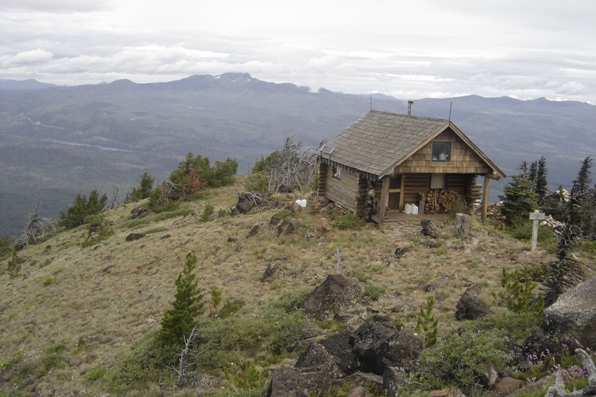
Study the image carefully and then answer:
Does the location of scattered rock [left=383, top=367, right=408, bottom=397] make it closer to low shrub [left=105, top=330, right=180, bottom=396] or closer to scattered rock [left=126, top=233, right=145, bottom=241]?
low shrub [left=105, top=330, right=180, bottom=396]

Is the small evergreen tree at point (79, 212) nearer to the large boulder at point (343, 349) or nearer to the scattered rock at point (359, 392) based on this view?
the large boulder at point (343, 349)

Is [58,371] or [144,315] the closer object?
[58,371]

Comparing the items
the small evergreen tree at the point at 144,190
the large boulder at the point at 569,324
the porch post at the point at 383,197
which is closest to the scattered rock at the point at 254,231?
the porch post at the point at 383,197

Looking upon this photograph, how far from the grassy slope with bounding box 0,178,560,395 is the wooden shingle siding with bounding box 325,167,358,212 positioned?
146 cm

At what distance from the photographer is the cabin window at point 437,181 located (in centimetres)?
2270

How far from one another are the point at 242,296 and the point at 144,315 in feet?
10.2

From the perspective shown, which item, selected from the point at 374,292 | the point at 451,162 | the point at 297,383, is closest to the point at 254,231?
the point at 451,162

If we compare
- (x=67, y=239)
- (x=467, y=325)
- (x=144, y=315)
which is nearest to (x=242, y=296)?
(x=144, y=315)

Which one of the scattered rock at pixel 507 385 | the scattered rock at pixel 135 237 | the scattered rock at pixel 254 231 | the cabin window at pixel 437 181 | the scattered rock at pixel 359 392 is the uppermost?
the cabin window at pixel 437 181

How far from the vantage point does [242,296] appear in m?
14.8

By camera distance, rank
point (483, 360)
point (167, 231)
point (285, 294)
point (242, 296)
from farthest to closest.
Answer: point (167, 231)
point (242, 296)
point (285, 294)
point (483, 360)

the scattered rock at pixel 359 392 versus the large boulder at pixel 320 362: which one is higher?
the scattered rock at pixel 359 392

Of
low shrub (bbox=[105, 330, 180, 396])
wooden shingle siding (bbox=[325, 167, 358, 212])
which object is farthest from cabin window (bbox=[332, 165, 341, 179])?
low shrub (bbox=[105, 330, 180, 396])

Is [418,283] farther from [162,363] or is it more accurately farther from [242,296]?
[162,363]
